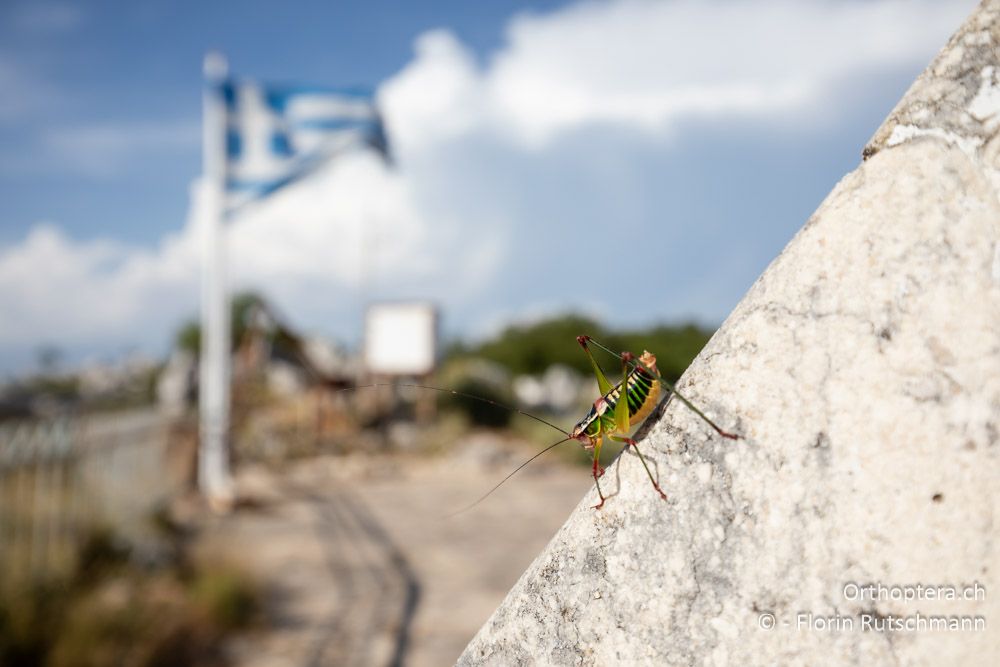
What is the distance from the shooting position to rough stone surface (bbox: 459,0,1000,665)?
2.51 feet

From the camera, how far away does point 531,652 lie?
0.94 meters

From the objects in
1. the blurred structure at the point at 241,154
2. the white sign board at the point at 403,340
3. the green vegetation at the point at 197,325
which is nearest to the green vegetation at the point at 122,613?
the blurred structure at the point at 241,154

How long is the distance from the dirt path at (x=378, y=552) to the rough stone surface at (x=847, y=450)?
4.88m

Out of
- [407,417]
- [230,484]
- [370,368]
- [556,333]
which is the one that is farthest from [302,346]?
[556,333]

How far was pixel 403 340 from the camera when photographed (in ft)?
57.7

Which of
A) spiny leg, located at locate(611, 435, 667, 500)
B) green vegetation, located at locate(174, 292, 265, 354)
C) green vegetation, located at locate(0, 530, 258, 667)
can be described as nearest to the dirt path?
green vegetation, located at locate(0, 530, 258, 667)

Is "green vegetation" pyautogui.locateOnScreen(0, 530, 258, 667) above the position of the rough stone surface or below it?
below

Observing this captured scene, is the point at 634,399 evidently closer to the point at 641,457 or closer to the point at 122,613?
the point at 641,457

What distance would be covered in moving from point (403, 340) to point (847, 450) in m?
17.1

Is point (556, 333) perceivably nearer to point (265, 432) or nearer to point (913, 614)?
point (265, 432)

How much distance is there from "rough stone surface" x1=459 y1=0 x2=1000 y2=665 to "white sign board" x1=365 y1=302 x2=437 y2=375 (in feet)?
54.6

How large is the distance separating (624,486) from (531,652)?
0.88 feet

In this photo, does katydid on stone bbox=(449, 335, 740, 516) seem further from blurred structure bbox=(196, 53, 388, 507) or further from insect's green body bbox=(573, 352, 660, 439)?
blurred structure bbox=(196, 53, 388, 507)

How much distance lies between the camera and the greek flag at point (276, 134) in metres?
10.9
